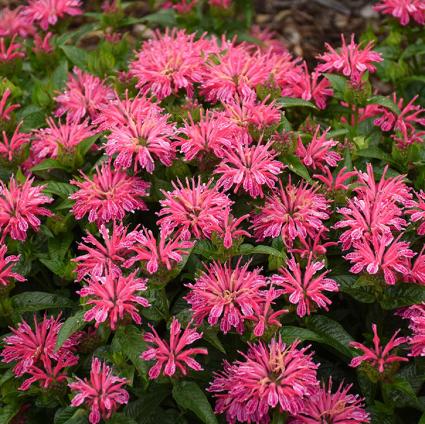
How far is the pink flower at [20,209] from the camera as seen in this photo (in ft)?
5.47

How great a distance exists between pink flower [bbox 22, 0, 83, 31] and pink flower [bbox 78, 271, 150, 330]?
4.01 feet

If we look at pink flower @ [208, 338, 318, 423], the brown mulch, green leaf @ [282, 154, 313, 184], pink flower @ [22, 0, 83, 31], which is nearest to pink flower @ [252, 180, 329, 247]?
green leaf @ [282, 154, 313, 184]

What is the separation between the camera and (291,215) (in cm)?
168

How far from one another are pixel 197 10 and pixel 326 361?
1473mm

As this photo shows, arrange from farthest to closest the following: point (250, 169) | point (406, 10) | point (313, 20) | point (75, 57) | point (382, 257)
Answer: point (313, 20)
point (75, 57)
point (406, 10)
point (250, 169)
point (382, 257)

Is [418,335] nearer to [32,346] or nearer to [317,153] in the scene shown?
[317,153]

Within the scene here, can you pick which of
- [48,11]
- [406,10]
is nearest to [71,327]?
[48,11]

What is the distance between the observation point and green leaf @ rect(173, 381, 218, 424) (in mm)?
1488

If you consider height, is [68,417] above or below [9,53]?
below

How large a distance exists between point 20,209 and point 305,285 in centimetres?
69

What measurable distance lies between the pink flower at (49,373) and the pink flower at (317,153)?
29.2 inches

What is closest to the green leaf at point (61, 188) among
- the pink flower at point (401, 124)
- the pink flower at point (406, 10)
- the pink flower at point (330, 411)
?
the pink flower at point (330, 411)

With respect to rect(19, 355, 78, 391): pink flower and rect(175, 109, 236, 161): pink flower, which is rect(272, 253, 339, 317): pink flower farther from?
rect(19, 355, 78, 391): pink flower

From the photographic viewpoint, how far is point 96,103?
2.02 metres
